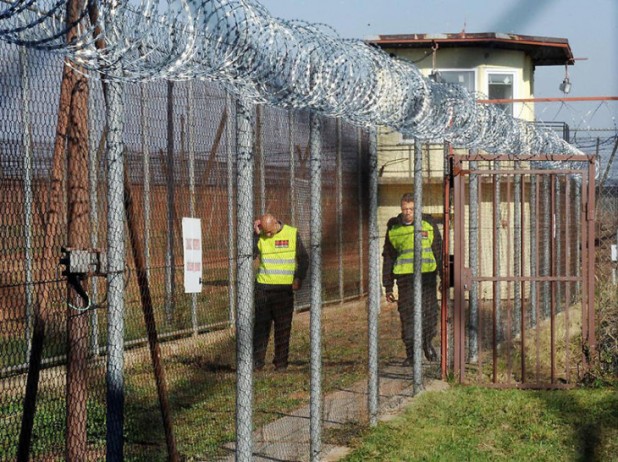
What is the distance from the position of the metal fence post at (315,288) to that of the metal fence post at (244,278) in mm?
1421

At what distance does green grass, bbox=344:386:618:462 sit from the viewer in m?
8.99

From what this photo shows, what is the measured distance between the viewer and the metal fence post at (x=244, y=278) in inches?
250

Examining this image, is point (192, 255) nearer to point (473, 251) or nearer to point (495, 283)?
point (495, 283)

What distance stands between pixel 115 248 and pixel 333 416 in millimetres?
4326

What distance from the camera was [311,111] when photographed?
770 cm

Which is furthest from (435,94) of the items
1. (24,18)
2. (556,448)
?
(24,18)

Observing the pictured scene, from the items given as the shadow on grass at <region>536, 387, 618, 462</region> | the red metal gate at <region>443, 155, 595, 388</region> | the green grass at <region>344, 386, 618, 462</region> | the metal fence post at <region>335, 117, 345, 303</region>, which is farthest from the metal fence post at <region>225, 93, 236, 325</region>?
the red metal gate at <region>443, 155, 595, 388</region>

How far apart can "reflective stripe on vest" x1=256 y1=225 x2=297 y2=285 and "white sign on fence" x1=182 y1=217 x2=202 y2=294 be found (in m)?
1.62

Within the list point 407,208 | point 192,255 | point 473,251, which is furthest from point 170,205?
point 473,251

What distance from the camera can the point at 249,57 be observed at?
592 centimetres

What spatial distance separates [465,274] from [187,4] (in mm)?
7447

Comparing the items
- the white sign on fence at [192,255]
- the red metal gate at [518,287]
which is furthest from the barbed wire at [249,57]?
the red metal gate at [518,287]

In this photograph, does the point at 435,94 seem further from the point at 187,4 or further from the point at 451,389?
the point at 187,4

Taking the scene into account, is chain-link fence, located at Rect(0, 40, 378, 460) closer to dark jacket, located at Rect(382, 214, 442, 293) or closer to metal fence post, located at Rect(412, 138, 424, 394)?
metal fence post, located at Rect(412, 138, 424, 394)
